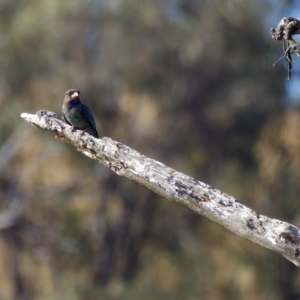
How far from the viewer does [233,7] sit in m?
16.0

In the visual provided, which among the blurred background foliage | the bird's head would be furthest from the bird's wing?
the blurred background foliage

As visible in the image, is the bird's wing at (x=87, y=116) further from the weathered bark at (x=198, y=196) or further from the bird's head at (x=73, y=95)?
the weathered bark at (x=198, y=196)

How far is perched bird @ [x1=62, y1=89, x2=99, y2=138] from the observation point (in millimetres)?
6664

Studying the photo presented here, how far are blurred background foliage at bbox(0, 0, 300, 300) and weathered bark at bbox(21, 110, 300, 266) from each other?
1067cm

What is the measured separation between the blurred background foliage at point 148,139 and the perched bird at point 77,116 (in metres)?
8.50

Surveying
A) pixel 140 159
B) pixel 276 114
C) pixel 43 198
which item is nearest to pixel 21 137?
pixel 43 198

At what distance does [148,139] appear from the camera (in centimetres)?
1691

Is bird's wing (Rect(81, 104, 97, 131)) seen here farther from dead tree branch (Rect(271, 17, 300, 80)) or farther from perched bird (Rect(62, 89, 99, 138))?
dead tree branch (Rect(271, 17, 300, 80))

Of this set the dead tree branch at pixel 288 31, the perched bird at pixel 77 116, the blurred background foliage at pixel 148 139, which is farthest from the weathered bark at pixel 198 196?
the blurred background foliage at pixel 148 139

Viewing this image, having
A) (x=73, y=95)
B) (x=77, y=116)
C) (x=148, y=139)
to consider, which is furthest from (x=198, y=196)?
(x=148, y=139)

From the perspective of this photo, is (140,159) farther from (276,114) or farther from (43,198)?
(43,198)

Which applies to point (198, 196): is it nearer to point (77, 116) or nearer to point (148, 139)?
point (77, 116)

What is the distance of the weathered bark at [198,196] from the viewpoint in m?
4.45

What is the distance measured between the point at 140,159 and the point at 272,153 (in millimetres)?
12213
